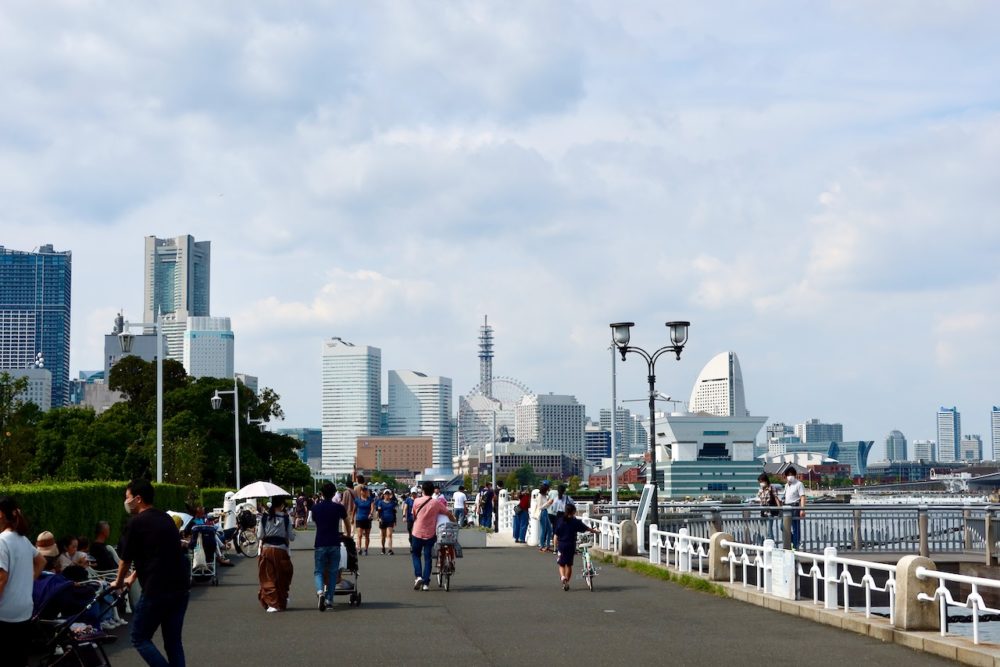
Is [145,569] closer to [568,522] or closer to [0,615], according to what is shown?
[0,615]

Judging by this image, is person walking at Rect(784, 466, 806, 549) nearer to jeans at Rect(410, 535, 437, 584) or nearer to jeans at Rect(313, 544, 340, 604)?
jeans at Rect(410, 535, 437, 584)

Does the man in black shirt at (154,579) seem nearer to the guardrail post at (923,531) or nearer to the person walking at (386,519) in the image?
the guardrail post at (923,531)

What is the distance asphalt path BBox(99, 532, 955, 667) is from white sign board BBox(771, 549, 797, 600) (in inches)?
18.9

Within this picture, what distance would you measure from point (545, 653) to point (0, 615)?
5.34 meters

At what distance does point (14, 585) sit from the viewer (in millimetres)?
9062

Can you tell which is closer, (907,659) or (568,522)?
(907,659)

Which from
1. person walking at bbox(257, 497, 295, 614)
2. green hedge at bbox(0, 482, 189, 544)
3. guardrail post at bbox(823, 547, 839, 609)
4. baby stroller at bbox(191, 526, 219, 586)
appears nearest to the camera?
guardrail post at bbox(823, 547, 839, 609)

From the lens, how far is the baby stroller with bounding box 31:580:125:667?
10016mm

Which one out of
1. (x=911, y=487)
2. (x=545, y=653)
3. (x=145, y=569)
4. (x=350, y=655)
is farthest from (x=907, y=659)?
(x=911, y=487)

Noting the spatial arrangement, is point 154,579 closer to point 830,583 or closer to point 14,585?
point 14,585

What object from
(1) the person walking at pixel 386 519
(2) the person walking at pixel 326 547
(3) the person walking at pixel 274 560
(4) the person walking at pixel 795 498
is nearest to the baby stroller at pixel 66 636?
(3) the person walking at pixel 274 560

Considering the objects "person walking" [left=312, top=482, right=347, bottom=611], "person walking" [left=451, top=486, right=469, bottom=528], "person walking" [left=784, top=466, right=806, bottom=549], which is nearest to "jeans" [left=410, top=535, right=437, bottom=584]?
"person walking" [left=312, top=482, right=347, bottom=611]

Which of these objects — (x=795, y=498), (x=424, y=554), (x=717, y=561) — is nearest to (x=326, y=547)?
(x=424, y=554)

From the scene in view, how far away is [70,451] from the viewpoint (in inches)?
2355
